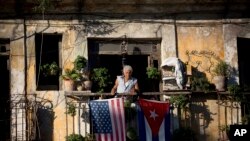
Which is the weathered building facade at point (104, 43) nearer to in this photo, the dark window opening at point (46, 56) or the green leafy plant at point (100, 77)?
the dark window opening at point (46, 56)

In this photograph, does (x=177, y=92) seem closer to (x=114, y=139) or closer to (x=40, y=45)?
(x=114, y=139)

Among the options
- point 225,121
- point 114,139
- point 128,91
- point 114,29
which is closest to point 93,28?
point 114,29

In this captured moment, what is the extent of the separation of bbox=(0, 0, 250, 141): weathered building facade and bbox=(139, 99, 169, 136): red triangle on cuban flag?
1.10 meters

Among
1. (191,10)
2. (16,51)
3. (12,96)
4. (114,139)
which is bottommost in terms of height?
(114,139)

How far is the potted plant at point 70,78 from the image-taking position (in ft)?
51.3

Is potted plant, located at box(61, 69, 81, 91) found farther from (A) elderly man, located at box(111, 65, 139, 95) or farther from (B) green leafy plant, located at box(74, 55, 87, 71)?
(A) elderly man, located at box(111, 65, 139, 95)

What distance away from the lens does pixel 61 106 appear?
15.7m

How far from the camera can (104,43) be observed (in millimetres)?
16422

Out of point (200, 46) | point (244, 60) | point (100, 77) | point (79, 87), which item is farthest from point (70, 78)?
point (244, 60)

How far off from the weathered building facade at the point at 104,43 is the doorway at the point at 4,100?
0.02 metres

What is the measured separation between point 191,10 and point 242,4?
1.34 meters

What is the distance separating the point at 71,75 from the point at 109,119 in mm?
1472

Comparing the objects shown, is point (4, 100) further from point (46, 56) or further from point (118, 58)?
point (118, 58)

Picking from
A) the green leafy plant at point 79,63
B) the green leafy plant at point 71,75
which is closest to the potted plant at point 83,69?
the green leafy plant at point 79,63
